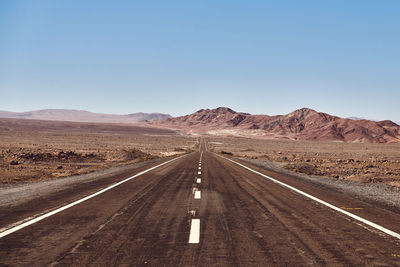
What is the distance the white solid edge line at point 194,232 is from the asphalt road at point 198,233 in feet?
0.05

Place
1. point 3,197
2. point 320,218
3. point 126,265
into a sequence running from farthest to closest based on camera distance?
1. point 3,197
2. point 320,218
3. point 126,265

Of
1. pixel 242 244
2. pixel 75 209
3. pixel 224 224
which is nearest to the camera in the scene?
pixel 242 244

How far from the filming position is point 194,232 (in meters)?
5.89

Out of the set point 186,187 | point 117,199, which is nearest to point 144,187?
point 186,187

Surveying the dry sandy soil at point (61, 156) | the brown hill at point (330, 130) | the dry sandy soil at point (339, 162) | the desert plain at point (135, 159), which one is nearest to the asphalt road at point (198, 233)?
the desert plain at point (135, 159)

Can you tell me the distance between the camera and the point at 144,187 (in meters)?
11.9

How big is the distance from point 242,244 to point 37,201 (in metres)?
6.43

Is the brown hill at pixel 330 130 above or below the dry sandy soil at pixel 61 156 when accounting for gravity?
above

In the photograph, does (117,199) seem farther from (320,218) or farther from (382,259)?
(382,259)

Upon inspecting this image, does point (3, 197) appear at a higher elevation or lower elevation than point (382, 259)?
lower

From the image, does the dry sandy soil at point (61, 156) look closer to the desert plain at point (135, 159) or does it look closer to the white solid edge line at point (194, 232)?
the desert plain at point (135, 159)

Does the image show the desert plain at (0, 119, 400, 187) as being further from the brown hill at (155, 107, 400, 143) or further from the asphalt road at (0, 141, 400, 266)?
the brown hill at (155, 107, 400, 143)

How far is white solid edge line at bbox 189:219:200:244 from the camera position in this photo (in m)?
5.40

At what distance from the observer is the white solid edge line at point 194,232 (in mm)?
5398
